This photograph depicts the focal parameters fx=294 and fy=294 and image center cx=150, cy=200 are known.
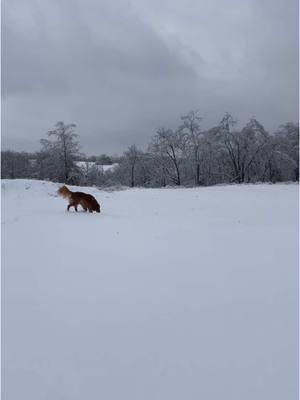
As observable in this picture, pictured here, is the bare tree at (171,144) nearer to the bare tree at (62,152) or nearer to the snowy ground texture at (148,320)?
the bare tree at (62,152)

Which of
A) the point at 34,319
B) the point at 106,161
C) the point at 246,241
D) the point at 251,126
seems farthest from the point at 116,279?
the point at 106,161

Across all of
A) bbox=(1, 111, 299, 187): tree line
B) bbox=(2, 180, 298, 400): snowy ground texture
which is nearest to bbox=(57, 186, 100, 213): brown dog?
bbox=(2, 180, 298, 400): snowy ground texture

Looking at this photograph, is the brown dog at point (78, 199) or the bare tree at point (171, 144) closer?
the brown dog at point (78, 199)

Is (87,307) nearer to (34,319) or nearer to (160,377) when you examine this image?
(34,319)

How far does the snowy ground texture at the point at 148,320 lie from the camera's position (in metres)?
1.96

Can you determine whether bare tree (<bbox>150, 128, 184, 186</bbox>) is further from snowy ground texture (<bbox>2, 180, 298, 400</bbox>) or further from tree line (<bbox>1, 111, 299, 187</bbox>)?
snowy ground texture (<bbox>2, 180, 298, 400</bbox>)

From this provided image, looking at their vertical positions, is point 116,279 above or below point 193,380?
above

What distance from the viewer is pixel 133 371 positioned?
2062mm

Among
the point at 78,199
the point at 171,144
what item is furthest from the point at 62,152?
the point at 78,199

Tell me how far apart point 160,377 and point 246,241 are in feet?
13.3

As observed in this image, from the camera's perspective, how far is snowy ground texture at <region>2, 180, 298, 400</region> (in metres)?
1.96

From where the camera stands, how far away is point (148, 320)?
8.75ft

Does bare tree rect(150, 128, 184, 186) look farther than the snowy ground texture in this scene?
Yes

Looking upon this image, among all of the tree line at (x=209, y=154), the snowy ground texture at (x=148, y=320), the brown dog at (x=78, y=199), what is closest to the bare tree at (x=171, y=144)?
the tree line at (x=209, y=154)
